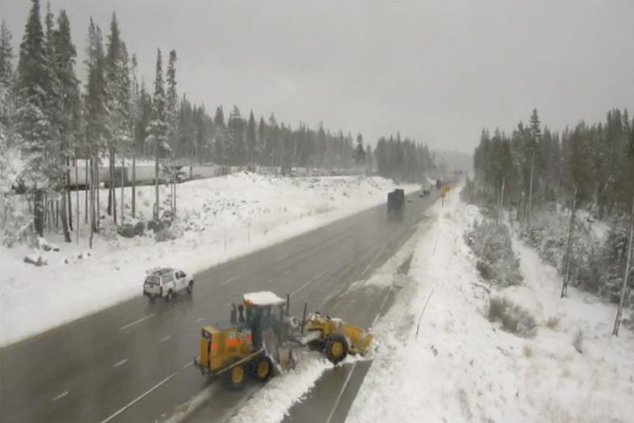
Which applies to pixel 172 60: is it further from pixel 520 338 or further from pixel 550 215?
pixel 550 215

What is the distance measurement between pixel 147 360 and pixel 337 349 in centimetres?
671

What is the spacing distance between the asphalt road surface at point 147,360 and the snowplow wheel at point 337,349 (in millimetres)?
480

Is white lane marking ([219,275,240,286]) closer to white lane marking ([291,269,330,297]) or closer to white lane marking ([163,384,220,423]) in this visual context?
white lane marking ([291,269,330,297])

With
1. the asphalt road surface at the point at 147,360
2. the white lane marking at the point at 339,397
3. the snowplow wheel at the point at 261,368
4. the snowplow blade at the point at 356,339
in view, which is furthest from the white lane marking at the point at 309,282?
the snowplow wheel at the point at 261,368

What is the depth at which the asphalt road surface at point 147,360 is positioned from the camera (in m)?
12.7

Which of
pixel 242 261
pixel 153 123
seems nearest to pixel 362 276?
pixel 242 261

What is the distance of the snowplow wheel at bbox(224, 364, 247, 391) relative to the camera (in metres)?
14.0

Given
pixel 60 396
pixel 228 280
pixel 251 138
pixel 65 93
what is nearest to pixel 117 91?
pixel 65 93

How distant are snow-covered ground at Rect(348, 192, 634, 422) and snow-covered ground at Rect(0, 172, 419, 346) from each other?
13744mm

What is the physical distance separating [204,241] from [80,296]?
665 inches

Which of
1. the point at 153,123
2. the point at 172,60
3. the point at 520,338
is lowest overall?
the point at 520,338

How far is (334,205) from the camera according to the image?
72.1 metres

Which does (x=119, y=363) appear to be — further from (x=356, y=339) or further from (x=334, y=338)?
(x=356, y=339)

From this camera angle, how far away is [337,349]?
1656 cm
